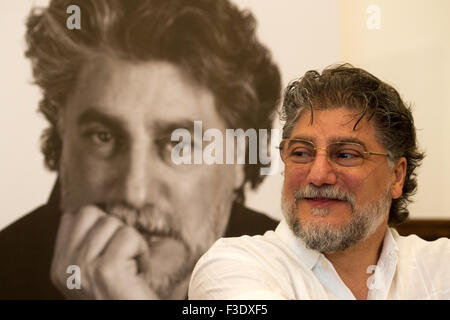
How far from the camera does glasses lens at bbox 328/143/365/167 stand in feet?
4.18

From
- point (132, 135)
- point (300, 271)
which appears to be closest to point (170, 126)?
point (132, 135)

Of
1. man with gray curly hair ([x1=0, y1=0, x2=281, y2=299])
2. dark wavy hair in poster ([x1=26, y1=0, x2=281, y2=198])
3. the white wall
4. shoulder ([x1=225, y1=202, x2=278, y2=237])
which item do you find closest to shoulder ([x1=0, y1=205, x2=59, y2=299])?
man with gray curly hair ([x1=0, y1=0, x2=281, y2=299])

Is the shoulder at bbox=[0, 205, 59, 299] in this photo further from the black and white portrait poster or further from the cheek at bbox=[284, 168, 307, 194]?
the cheek at bbox=[284, 168, 307, 194]

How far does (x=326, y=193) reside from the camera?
1242 mm

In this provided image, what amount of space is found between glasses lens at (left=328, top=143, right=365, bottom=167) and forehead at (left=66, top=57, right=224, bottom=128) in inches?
36.1

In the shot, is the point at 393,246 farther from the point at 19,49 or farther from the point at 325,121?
the point at 19,49

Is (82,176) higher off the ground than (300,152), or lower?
lower

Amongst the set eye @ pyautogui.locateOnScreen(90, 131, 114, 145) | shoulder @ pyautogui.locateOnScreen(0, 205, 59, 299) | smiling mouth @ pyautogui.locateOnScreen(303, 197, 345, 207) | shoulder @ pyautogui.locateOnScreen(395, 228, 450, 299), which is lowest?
shoulder @ pyautogui.locateOnScreen(0, 205, 59, 299)

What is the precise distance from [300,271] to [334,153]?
11.6 inches

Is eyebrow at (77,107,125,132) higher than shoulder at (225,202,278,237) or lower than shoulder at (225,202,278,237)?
higher

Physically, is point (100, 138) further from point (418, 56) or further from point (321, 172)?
point (418, 56)

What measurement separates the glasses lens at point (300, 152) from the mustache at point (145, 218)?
3.03 feet
